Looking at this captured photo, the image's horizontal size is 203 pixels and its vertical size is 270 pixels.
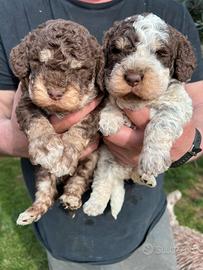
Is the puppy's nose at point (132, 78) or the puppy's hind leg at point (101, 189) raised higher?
the puppy's nose at point (132, 78)

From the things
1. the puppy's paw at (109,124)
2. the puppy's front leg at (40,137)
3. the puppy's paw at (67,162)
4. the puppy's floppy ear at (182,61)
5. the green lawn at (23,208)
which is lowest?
the green lawn at (23,208)

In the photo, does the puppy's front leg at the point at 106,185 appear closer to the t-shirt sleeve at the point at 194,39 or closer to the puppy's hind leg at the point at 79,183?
the puppy's hind leg at the point at 79,183

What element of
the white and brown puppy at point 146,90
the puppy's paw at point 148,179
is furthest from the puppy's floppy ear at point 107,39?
the puppy's paw at point 148,179

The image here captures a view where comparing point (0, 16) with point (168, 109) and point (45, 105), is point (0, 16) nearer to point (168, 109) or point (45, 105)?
point (45, 105)

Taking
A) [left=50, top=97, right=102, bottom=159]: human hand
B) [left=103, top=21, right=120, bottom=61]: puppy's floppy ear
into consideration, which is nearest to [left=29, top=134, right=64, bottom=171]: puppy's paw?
[left=50, top=97, right=102, bottom=159]: human hand

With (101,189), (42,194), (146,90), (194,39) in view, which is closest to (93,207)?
(101,189)

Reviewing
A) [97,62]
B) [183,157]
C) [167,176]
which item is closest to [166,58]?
[97,62]

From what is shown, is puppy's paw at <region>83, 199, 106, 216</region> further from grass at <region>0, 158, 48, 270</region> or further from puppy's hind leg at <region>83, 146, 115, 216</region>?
grass at <region>0, 158, 48, 270</region>
